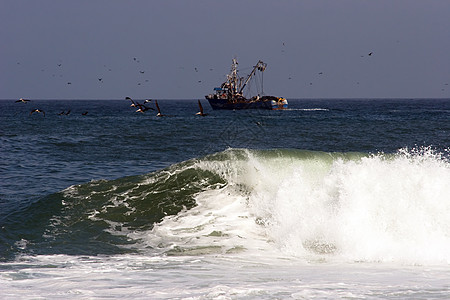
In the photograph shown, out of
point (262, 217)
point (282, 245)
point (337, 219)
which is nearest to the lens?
point (282, 245)

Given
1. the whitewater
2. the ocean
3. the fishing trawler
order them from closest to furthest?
the whitewater → the ocean → the fishing trawler

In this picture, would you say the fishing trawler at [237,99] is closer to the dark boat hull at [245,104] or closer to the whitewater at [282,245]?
the dark boat hull at [245,104]

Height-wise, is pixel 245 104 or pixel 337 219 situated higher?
pixel 245 104

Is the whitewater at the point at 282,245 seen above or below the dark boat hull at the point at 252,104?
below

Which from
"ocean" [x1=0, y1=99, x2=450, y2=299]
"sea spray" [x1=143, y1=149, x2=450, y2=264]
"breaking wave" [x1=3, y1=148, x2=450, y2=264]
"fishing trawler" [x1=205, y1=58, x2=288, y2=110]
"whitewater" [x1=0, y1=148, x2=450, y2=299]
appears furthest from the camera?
"fishing trawler" [x1=205, y1=58, x2=288, y2=110]

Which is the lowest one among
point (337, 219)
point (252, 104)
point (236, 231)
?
point (236, 231)

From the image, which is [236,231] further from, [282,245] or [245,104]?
[245,104]

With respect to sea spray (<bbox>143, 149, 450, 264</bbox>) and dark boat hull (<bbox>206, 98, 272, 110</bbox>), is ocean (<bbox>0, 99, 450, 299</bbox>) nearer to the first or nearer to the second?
sea spray (<bbox>143, 149, 450, 264</bbox>)

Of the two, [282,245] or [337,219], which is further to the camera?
[337,219]

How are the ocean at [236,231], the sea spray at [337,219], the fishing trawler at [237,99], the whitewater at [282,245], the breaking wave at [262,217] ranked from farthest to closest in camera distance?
the fishing trawler at [237,99]
the breaking wave at [262,217]
the sea spray at [337,219]
the ocean at [236,231]
the whitewater at [282,245]

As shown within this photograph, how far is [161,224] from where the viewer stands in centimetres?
1203

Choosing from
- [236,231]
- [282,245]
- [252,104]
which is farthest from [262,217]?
[252,104]

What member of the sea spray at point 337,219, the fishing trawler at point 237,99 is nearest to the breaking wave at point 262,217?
the sea spray at point 337,219

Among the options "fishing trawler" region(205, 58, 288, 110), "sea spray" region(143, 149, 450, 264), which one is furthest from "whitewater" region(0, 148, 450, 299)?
"fishing trawler" region(205, 58, 288, 110)
